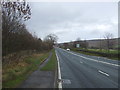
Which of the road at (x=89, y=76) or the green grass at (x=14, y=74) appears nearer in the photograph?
the green grass at (x=14, y=74)

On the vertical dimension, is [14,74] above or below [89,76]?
above

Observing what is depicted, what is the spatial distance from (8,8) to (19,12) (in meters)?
1.19

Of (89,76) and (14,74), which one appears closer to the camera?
(14,74)

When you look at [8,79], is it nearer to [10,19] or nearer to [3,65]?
[3,65]

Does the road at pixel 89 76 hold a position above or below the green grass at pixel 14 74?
below

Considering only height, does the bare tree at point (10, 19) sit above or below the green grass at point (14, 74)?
above

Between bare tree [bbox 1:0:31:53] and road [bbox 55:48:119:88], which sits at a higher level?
bare tree [bbox 1:0:31:53]

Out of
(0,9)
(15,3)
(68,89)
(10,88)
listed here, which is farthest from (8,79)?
(15,3)

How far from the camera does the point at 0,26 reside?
1323cm

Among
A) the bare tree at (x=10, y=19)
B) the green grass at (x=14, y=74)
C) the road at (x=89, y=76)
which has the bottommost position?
the road at (x=89, y=76)

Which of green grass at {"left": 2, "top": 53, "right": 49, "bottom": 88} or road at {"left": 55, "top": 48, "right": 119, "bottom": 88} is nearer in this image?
green grass at {"left": 2, "top": 53, "right": 49, "bottom": 88}

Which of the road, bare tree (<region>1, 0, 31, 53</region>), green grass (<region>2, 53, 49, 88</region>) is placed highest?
bare tree (<region>1, 0, 31, 53</region>)

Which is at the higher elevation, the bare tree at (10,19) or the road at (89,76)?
the bare tree at (10,19)

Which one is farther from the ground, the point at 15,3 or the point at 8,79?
the point at 15,3
